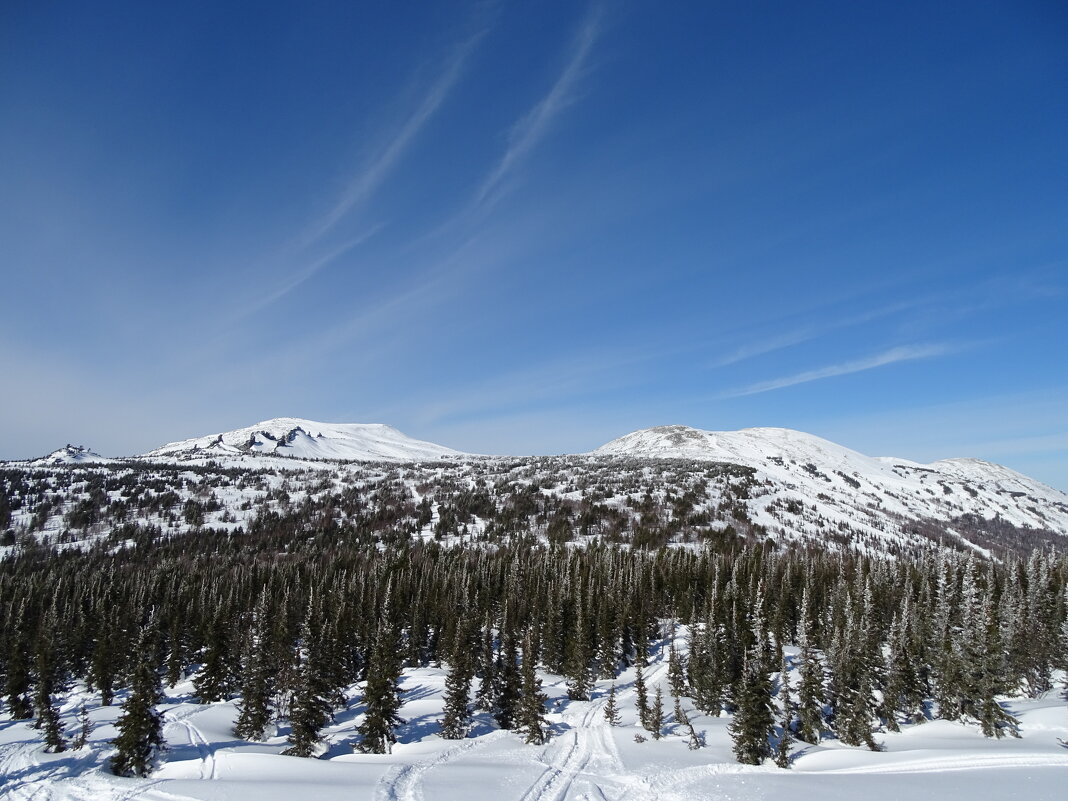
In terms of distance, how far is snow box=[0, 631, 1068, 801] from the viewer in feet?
86.5

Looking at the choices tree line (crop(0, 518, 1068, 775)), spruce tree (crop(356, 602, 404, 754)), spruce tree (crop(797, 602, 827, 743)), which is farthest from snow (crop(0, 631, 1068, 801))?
tree line (crop(0, 518, 1068, 775))

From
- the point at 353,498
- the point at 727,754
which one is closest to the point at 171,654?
the point at 727,754

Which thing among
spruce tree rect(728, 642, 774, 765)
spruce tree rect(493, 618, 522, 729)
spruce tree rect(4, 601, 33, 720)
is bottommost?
spruce tree rect(4, 601, 33, 720)

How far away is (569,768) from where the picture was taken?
33.2 meters

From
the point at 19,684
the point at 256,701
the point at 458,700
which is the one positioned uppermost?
the point at 458,700

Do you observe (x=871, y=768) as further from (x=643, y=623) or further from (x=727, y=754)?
(x=643, y=623)

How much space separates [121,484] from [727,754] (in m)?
230

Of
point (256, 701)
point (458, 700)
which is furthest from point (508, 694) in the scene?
point (256, 701)

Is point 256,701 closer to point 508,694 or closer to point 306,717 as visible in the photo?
point 306,717

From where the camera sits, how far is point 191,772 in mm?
33969

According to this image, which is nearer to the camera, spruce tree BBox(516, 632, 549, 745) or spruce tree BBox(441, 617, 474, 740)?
spruce tree BBox(516, 632, 549, 745)

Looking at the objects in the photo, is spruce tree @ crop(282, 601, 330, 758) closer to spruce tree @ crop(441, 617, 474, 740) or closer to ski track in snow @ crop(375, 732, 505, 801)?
spruce tree @ crop(441, 617, 474, 740)

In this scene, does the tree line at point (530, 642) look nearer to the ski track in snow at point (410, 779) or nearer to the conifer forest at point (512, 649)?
the conifer forest at point (512, 649)

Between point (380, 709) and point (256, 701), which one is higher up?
point (380, 709)
